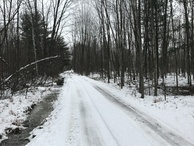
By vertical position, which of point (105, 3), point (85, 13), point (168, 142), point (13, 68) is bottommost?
point (168, 142)

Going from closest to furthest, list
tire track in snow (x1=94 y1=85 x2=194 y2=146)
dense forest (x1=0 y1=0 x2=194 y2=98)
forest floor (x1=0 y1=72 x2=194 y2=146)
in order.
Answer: tire track in snow (x1=94 y1=85 x2=194 y2=146), forest floor (x1=0 y1=72 x2=194 y2=146), dense forest (x1=0 y1=0 x2=194 y2=98)

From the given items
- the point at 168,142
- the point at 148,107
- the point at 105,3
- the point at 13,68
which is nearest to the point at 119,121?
the point at 168,142

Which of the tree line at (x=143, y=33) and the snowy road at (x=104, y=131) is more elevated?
the tree line at (x=143, y=33)

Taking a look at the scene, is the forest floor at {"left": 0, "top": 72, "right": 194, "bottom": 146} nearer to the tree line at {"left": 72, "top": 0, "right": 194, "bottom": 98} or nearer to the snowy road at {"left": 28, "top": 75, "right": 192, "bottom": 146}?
the snowy road at {"left": 28, "top": 75, "right": 192, "bottom": 146}

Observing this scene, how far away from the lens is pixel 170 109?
1098cm

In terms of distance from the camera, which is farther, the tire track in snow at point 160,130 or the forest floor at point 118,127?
the forest floor at point 118,127

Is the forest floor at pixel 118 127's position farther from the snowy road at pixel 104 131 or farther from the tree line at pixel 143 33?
the tree line at pixel 143 33

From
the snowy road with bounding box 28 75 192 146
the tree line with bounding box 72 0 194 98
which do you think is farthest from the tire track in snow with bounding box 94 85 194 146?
the tree line with bounding box 72 0 194 98

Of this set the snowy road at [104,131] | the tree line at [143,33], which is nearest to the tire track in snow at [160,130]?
the snowy road at [104,131]

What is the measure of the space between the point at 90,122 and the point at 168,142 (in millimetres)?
3286

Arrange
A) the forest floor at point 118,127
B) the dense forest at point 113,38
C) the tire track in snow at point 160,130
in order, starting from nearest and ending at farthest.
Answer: the tire track in snow at point 160,130, the forest floor at point 118,127, the dense forest at point 113,38

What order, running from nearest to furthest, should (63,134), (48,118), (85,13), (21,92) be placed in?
1. (63,134)
2. (48,118)
3. (21,92)
4. (85,13)

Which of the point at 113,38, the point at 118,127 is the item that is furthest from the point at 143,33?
the point at 118,127

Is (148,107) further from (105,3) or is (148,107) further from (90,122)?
(105,3)
